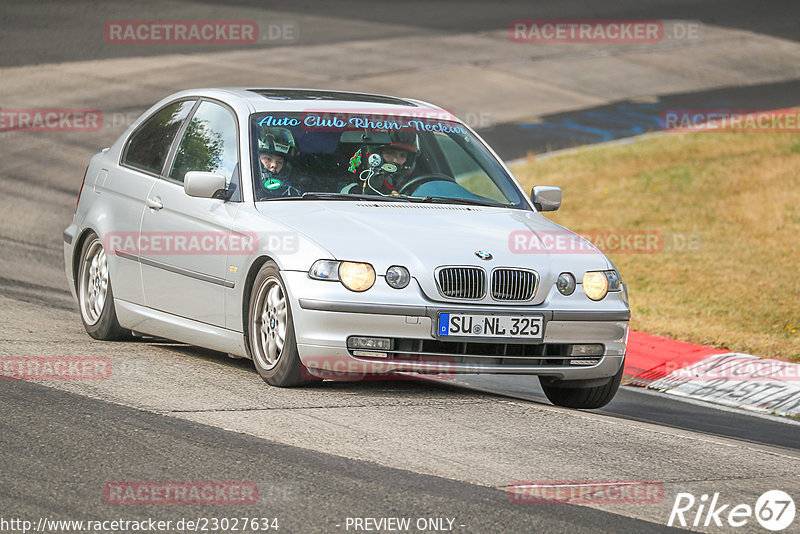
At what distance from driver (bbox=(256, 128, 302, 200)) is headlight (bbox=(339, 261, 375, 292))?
99 centimetres

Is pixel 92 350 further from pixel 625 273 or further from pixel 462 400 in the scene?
pixel 625 273

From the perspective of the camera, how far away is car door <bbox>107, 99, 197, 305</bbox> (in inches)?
339

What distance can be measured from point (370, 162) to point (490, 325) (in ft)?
5.19

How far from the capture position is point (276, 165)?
7.99m

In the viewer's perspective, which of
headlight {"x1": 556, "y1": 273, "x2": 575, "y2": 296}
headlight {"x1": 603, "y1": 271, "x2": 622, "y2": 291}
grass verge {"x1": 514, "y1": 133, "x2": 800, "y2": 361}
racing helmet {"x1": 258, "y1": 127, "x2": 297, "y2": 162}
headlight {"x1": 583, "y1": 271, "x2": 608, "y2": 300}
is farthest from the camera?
grass verge {"x1": 514, "y1": 133, "x2": 800, "y2": 361}

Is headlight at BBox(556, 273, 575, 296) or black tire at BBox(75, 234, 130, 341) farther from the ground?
headlight at BBox(556, 273, 575, 296)

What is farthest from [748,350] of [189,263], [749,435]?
[189,263]

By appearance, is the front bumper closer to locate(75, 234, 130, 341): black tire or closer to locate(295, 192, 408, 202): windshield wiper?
locate(295, 192, 408, 202): windshield wiper

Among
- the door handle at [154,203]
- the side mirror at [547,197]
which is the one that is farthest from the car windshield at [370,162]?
the door handle at [154,203]

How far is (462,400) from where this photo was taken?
7461mm

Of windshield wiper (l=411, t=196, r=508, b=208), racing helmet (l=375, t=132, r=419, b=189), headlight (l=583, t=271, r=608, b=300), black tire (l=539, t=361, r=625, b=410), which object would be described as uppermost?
racing helmet (l=375, t=132, r=419, b=189)

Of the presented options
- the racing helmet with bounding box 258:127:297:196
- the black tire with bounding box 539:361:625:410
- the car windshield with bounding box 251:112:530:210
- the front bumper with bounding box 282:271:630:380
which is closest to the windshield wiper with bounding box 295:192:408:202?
the car windshield with bounding box 251:112:530:210

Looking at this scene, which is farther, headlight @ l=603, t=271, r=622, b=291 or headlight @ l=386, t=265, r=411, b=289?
headlight @ l=603, t=271, r=622, b=291

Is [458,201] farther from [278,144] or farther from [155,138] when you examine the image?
[155,138]
